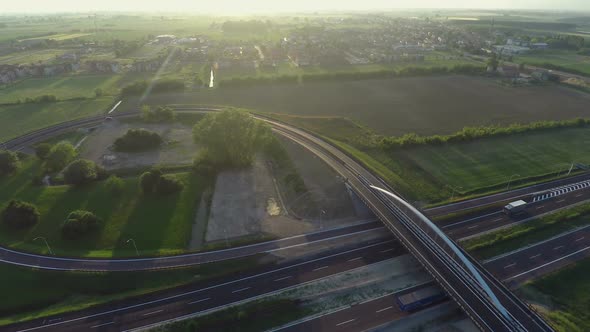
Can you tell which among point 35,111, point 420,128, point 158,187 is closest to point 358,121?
point 420,128

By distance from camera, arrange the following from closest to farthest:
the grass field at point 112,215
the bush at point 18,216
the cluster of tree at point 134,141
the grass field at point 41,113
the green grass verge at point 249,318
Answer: the green grass verge at point 249,318
the grass field at point 112,215
the bush at point 18,216
the cluster of tree at point 134,141
the grass field at point 41,113

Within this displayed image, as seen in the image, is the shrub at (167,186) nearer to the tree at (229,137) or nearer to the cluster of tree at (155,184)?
the cluster of tree at (155,184)

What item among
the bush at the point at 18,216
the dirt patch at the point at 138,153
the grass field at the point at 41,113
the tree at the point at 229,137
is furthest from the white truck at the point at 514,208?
the grass field at the point at 41,113

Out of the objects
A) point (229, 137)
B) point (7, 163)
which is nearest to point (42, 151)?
point (7, 163)

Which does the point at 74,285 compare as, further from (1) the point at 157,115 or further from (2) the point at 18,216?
(1) the point at 157,115

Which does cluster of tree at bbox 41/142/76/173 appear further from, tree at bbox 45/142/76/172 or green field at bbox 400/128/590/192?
green field at bbox 400/128/590/192

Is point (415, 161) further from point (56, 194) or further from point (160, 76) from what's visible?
point (160, 76)

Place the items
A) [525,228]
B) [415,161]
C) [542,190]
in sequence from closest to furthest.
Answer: [525,228] < [542,190] < [415,161]
